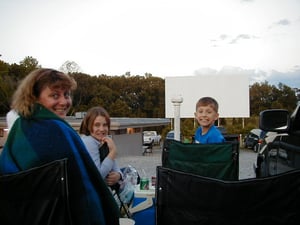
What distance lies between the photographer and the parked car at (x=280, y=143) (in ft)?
6.57

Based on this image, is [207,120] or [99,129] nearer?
[99,129]

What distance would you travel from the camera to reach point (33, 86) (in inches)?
64.6

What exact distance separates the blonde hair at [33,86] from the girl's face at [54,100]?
19mm

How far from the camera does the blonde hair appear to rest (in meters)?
1.58

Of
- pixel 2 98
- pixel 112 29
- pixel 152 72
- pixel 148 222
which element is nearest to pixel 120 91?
pixel 152 72

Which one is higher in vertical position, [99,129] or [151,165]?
[99,129]

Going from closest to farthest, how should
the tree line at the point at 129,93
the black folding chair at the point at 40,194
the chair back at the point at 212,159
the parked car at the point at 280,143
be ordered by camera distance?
the black folding chair at the point at 40,194 → the parked car at the point at 280,143 → the chair back at the point at 212,159 → the tree line at the point at 129,93

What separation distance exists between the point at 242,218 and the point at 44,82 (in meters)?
1.08

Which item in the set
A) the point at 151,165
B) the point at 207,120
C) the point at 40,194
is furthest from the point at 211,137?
the point at 151,165

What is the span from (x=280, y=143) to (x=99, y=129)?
1.48 metres

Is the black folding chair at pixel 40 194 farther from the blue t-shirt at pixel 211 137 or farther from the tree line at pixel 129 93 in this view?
the tree line at pixel 129 93

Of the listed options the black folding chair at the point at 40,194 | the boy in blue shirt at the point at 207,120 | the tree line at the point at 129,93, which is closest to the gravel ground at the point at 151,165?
the boy in blue shirt at the point at 207,120

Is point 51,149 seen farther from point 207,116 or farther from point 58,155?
point 207,116

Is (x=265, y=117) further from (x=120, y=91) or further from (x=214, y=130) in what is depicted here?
(x=120, y=91)
